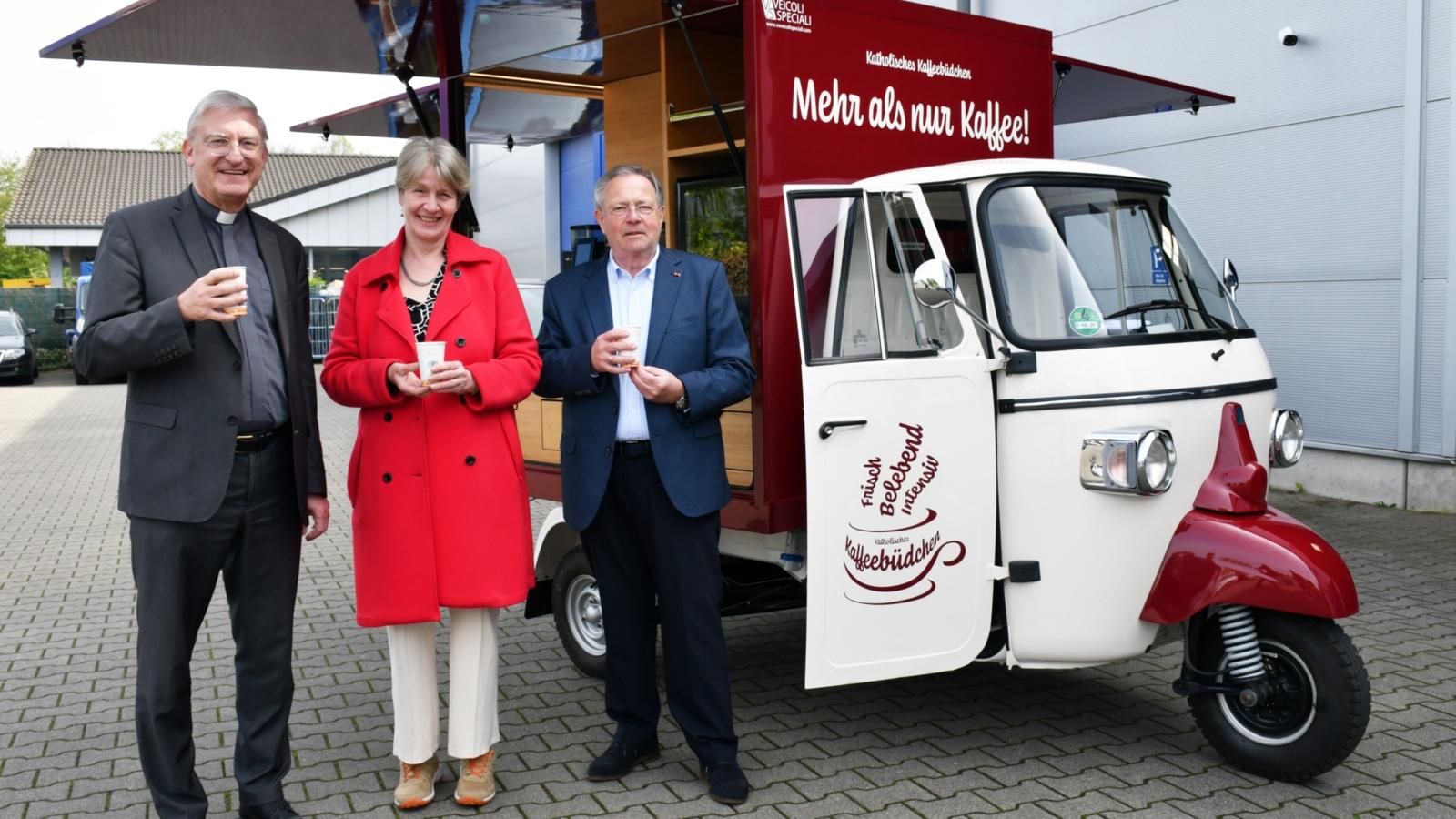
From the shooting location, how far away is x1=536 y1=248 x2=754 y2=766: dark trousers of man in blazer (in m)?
4.13

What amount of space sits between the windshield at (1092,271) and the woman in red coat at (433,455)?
1.66m

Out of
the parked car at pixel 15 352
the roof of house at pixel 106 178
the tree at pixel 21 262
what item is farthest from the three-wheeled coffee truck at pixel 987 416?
the tree at pixel 21 262

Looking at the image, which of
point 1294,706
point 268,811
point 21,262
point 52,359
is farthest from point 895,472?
point 21,262

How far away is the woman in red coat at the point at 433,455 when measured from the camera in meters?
3.97

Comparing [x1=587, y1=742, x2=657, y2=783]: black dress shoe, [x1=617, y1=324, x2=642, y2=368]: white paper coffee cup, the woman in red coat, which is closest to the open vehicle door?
[x1=617, y1=324, x2=642, y2=368]: white paper coffee cup

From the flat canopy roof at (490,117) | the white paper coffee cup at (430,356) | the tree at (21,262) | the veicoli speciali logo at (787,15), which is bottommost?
the white paper coffee cup at (430,356)

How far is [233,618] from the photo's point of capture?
3863mm

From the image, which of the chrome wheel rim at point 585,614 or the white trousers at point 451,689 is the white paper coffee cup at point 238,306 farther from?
the chrome wheel rim at point 585,614

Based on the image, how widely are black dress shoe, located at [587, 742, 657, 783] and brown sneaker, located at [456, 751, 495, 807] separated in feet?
1.15

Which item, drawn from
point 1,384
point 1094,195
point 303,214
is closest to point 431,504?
point 1094,195

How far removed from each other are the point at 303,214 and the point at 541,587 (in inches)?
1128

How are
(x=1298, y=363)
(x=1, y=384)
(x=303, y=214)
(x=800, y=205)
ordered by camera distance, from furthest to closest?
1. (x=303, y=214)
2. (x=1, y=384)
3. (x=1298, y=363)
4. (x=800, y=205)

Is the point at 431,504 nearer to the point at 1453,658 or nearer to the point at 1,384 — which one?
the point at 1453,658

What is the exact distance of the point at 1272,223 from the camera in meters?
9.71
